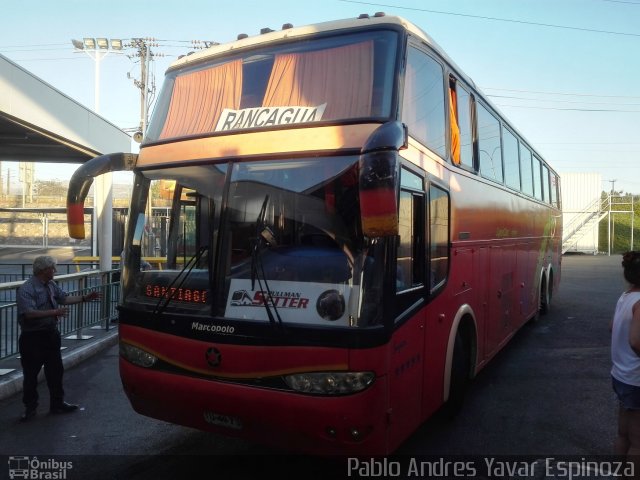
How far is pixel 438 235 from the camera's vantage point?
510 cm

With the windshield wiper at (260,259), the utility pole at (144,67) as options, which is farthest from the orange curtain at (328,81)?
the utility pole at (144,67)

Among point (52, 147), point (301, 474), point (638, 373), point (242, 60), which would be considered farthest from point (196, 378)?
point (52, 147)

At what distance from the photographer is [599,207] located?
123 feet

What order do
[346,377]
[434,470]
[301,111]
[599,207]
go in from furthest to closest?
[599,207], [434,470], [301,111], [346,377]

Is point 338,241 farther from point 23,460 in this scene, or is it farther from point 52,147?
point 52,147

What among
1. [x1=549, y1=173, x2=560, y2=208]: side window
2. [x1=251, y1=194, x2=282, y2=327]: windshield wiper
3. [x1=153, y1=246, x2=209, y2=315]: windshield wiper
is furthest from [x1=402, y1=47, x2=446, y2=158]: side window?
[x1=549, y1=173, x2=560, y2=208]: side window

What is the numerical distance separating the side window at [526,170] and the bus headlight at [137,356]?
7.39 metres

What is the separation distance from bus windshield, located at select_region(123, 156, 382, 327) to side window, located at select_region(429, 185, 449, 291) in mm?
1175

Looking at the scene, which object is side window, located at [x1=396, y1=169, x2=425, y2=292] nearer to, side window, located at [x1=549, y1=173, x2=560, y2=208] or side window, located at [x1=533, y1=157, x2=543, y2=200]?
side window, located at [x1=533, y1=157, x2=543, y2=200]

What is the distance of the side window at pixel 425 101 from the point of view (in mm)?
4520

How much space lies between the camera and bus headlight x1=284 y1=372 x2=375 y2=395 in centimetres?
373

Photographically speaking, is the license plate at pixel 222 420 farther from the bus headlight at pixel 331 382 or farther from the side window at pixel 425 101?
the side window at pixel 425 101

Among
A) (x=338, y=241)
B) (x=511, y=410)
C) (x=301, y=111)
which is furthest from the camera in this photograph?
(x=511, y=410)

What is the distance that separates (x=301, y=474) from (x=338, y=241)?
2071 millimetres
